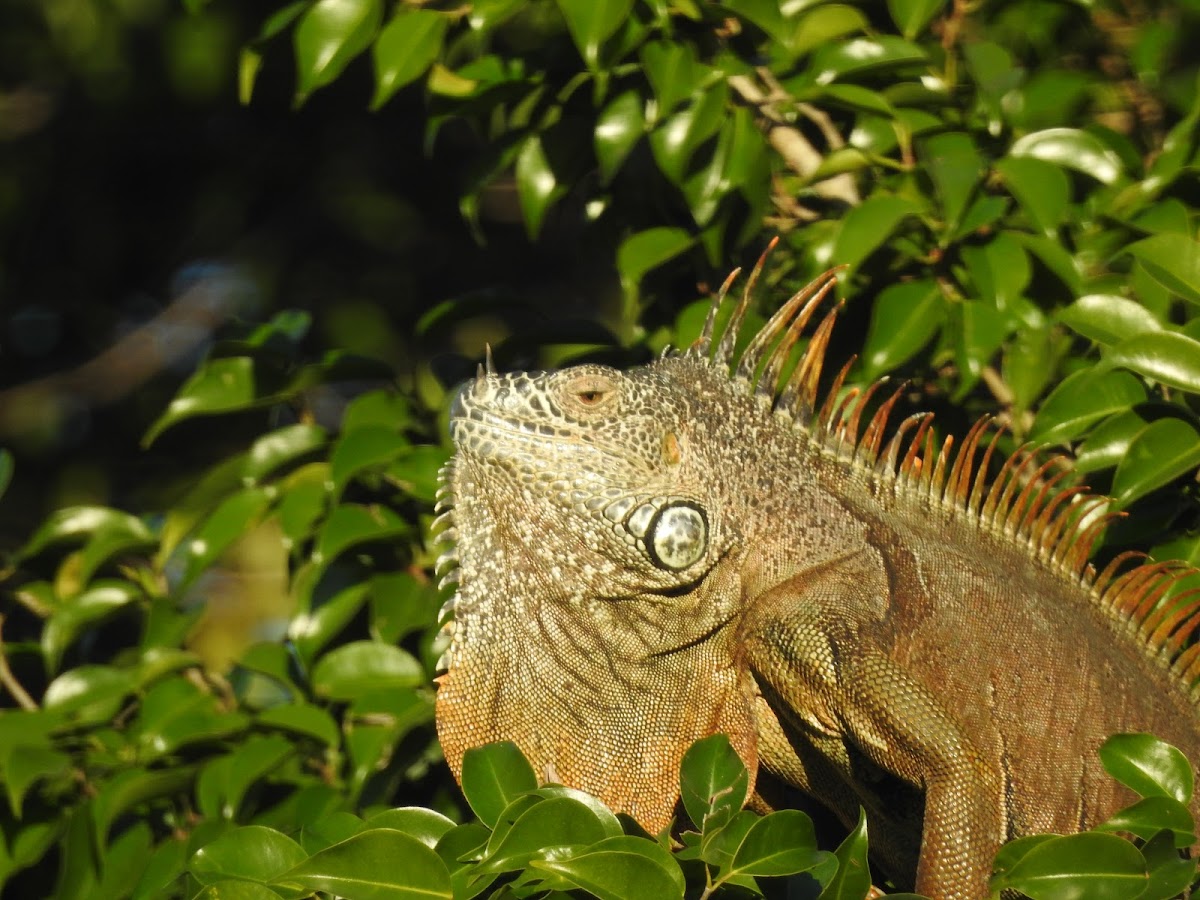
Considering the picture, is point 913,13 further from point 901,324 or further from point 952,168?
point 901,324

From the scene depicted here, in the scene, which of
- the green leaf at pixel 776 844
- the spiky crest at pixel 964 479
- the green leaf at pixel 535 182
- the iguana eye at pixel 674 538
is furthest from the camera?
the green leaf at pixel 535 182

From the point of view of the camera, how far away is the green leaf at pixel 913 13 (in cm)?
308

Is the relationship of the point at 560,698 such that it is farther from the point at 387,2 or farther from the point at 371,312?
the point at 371,312

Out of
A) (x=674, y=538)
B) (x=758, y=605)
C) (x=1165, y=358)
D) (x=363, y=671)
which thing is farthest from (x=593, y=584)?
(x=1165, y=358)

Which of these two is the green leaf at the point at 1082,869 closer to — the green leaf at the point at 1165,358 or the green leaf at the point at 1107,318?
the green leaf at the point at 1165,358

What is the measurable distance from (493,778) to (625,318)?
1588 mm

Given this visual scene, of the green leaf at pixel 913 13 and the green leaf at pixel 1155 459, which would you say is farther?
the green leaf at pixel 913 13

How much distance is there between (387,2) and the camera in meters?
3.24

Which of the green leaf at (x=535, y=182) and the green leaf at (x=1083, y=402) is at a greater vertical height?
the green leaf at (x=535, y=182)

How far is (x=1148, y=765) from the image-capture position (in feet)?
7.14

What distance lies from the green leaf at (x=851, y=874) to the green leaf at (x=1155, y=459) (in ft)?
3.12

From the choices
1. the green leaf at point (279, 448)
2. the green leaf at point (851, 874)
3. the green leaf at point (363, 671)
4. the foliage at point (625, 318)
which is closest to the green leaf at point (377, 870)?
the green leaf at point (851, 874)

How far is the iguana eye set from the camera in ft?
8.14

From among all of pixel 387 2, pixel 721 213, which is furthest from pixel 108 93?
pixel 721 213
